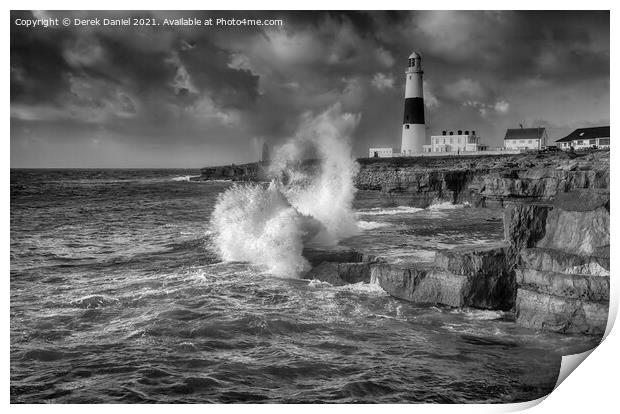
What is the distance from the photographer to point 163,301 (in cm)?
665

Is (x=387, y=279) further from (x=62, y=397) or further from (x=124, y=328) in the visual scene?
(x=62, y=397)

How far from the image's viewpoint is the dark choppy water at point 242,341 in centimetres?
446

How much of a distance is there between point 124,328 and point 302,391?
2311 mm

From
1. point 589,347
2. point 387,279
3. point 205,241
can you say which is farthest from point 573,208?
point 205,241

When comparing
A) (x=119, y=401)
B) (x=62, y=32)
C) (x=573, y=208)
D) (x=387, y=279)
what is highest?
(x=62, y=32)

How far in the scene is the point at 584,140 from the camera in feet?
63.3

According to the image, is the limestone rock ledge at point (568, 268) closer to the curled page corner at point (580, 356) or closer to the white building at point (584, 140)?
the curled page corner at point (580, 356)

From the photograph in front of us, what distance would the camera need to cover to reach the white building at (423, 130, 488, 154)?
91.3 feet

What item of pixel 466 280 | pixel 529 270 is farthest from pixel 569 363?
pixel 466 280

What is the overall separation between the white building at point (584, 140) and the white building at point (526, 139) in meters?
1.14

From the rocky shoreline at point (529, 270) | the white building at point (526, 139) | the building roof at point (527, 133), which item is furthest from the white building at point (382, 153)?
the rocky shoreline at point (529, 270)

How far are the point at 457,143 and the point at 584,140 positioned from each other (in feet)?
29.7

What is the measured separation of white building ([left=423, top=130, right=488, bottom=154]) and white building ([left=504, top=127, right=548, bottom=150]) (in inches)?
52.2

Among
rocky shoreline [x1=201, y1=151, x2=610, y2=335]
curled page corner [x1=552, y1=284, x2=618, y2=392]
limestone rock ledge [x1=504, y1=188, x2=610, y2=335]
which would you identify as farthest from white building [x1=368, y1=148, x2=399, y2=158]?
curled page corner [x1=552, y1=284, x2=618, y2=392]
